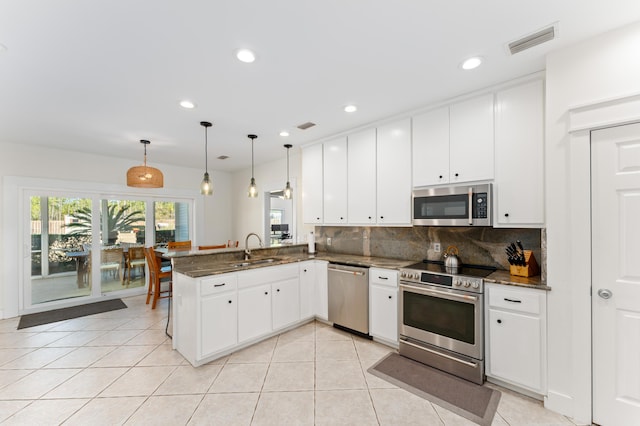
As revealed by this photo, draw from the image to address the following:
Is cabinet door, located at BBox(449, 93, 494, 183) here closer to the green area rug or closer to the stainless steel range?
the stainless steel range

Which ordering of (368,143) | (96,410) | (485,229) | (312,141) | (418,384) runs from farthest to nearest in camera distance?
(312,141)
(368,143)
(485,229)
(418,384)
(96,410)

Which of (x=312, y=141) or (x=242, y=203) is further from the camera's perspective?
(x=242, y=203)

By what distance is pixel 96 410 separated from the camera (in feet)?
6.93

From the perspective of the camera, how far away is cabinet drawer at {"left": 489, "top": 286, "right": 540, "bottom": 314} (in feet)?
7.06

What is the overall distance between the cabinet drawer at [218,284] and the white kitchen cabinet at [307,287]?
1.00m

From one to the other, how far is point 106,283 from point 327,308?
4.39 metres

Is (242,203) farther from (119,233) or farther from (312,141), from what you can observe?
(312,141)

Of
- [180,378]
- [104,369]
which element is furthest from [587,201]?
[104,369]

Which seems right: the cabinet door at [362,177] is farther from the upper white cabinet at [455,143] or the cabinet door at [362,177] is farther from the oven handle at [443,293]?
the oven handle at [443,293]

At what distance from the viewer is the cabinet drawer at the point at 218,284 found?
8.93 feet

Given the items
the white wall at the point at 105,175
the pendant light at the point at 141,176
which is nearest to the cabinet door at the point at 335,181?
the pendant light at the point at 141,176

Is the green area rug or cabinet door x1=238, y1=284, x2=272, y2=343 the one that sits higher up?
cabinet door x1=238, y1=284, x2=272, y2=343

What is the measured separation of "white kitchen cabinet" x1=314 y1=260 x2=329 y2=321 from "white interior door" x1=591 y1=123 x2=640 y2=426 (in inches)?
100

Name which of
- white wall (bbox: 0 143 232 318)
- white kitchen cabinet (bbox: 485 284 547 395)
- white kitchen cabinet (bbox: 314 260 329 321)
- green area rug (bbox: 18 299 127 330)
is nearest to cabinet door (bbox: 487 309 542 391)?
white kitchen cabinet (bbox: 485 284 547 395)
